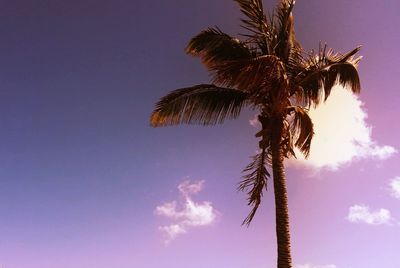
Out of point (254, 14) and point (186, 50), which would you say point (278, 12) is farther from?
point (186, 50)

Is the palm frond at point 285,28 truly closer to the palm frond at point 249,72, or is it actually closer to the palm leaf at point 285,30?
the palm leaf at point 285,30

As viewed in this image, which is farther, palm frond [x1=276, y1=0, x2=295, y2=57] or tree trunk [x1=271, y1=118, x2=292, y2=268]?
palm frond [x1=276, y1=0, x2=295, y2=57]

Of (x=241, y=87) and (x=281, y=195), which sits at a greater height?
(x=241, y=87)

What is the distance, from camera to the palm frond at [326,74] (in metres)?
14.1

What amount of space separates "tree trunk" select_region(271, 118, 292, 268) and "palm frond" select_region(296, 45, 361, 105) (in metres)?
1.78

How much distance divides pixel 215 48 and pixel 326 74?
3466 millimetres

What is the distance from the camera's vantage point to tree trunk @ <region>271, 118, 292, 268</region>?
1207cm

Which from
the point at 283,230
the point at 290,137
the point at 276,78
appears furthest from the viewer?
the point at 290,137

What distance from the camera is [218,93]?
48.1 ft

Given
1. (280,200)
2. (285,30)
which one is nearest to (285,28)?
(285,30)

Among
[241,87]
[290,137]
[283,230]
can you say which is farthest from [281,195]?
[241,87]

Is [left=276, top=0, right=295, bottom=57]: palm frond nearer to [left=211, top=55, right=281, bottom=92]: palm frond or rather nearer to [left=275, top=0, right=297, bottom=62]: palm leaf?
[left=275, top=0, right=297, bottom=62]: palm leaf

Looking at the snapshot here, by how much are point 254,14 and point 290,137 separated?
11.7ft

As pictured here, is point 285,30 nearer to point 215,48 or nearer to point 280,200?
point 215,48
